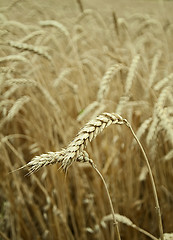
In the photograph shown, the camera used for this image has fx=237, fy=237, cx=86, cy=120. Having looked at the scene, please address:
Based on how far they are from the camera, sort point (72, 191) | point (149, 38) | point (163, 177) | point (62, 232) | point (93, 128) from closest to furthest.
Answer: point (93, 128)
point (62, 232)
point (163, 177)
point (72, 191)
point (149, 38)

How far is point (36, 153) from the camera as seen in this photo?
145cm

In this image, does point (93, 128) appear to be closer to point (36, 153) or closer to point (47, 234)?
point (47, 234)

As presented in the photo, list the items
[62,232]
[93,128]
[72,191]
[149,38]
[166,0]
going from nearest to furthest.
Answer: [93,128] → [62,232] → [72,191] → [149,38] → [166,0]

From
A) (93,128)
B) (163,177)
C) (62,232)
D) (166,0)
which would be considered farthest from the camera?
(166,0)

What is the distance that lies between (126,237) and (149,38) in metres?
2.08

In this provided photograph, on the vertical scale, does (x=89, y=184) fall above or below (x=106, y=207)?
above

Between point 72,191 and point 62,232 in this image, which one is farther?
point 72,191

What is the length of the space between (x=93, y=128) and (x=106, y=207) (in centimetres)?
98

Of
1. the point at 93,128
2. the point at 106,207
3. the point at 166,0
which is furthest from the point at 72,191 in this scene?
the point at 166,0

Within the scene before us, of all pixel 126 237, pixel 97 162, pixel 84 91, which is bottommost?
pixel 126 237

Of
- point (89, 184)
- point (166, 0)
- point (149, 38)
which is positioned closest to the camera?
point (89, 184)

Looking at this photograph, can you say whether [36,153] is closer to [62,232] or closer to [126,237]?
[62,232]

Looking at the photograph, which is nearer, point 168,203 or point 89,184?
point 168,203

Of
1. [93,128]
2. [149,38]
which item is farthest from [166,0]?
[93,128]
